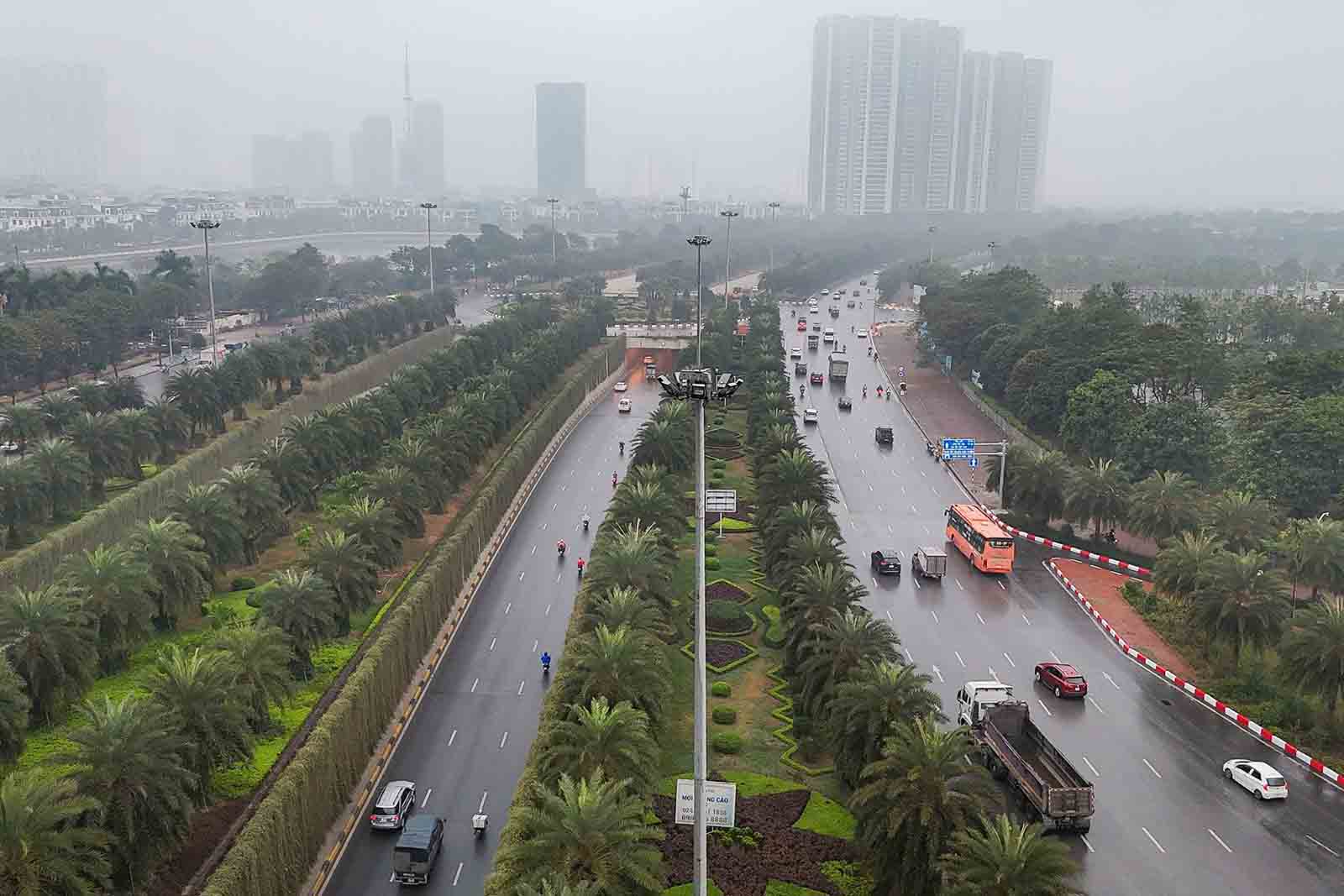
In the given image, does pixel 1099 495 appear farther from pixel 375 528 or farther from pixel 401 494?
pixel 375 528

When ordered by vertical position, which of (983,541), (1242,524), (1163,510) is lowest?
(983,541)

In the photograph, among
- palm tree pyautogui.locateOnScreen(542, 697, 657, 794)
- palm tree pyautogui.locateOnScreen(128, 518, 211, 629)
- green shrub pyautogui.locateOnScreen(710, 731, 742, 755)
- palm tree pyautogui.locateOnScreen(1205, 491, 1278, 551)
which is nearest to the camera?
palm tree pyautogui.locateOnScreen(542, 697, 657, 794)

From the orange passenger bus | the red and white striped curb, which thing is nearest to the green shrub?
the red and white striped curb

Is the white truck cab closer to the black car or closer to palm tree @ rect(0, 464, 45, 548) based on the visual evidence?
the black car

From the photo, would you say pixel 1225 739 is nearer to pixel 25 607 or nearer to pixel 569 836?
pixel 569 836

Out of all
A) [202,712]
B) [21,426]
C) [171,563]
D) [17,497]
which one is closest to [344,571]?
[171,563]

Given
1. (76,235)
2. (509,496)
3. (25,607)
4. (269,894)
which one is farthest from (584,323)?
(76,235)
